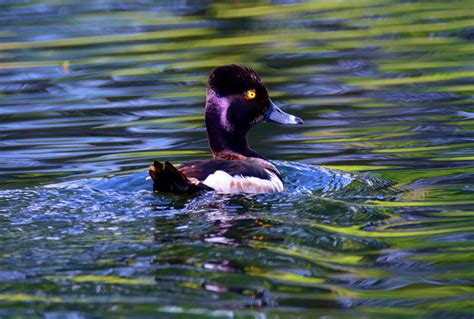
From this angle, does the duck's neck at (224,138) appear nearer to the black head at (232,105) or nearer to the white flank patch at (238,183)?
the black head at (232,105)

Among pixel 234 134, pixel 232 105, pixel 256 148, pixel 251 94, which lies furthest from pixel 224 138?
pixel 256 148

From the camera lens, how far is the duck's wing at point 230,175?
27.7 ft

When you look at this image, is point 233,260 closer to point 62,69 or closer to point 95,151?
point 95,151

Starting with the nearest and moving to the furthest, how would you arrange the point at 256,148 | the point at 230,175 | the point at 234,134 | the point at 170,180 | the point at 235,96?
the point at 170,180
the point at 230,175
the point at 235,96
the point at 234,134
the point at 256,148

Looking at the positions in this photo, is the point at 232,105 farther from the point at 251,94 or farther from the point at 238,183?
the point at 238,183

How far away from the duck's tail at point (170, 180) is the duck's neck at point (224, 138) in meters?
1.22

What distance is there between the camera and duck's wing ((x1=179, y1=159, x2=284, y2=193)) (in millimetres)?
8453

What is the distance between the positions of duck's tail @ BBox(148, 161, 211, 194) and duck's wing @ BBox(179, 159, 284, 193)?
4.3 inches

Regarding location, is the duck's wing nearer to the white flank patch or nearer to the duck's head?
the white flank patch

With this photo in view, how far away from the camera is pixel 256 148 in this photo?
1110cm

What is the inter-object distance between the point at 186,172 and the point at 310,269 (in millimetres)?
2267

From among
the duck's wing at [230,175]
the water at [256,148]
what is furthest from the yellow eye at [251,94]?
the duck's wing at [230,175]

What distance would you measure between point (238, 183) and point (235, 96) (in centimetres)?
118

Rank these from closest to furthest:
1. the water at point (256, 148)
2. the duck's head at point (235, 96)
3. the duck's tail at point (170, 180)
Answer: the water at point (256, 148)
the duck's tail at point (170, 180)
the duck's head at point (235, 96)
